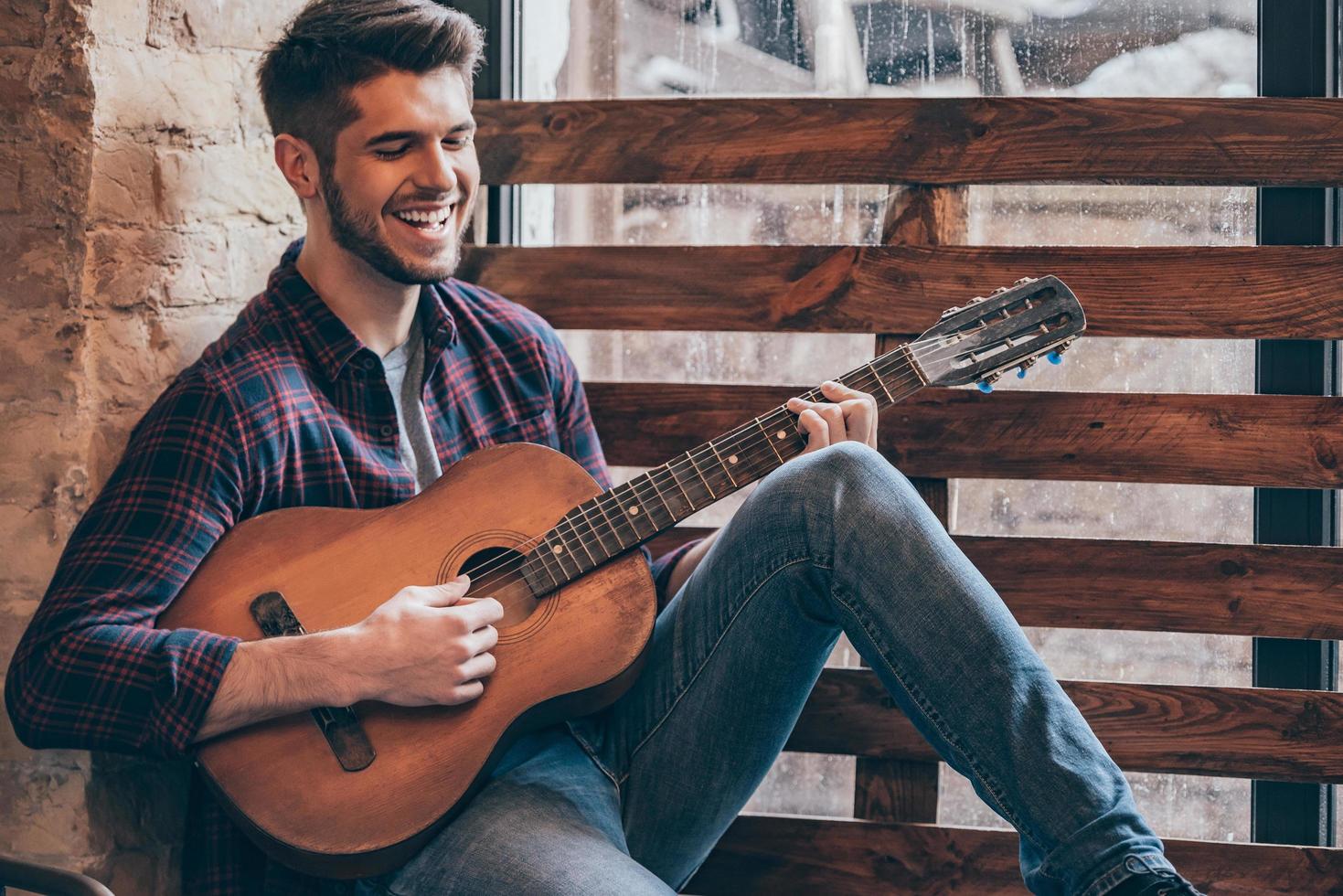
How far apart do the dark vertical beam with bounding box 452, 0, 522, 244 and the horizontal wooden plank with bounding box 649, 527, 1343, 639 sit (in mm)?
1068

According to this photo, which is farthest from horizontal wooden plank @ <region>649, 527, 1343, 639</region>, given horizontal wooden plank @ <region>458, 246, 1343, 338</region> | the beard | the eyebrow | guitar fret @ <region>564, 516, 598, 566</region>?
the eyebrow

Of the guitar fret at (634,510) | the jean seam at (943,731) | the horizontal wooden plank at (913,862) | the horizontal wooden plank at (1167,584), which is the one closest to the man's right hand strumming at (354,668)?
the guitar fret at (634,510)

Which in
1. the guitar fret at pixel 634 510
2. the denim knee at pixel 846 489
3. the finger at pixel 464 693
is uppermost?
the denim knee at pixel 846 489

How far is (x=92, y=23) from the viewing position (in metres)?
1.71

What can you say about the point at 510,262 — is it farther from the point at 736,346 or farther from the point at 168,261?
the point at 168,261

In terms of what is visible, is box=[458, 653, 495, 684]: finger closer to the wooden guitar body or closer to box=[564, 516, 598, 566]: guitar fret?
the wooden guitar body

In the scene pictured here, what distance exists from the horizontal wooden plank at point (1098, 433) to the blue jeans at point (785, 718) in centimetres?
52

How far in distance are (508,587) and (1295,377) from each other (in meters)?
1.40

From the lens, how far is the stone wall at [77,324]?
1.72 metres

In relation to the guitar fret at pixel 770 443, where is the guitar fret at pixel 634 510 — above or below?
below

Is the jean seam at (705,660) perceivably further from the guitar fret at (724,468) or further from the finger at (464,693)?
the finger at (464,693)

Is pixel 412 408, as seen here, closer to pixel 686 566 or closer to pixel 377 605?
pixel 377 605

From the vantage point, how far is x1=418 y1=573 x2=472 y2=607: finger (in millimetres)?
1568

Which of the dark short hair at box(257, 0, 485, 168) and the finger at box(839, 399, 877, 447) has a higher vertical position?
the dark short hair at box(257, 0, 485, 168)
